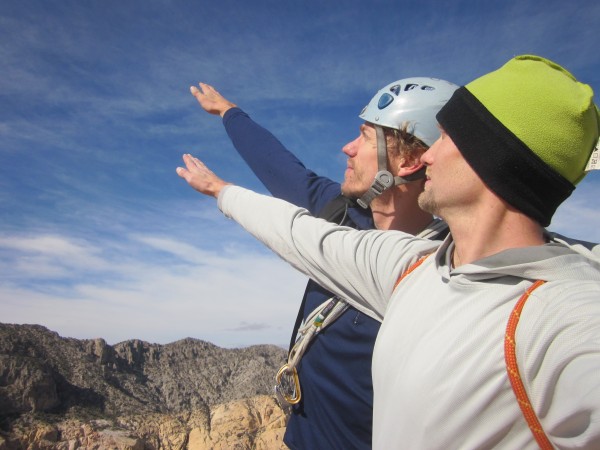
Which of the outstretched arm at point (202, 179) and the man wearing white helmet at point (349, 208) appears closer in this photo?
the man wearing white helmet at point (349, 208)

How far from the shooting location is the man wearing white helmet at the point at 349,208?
9.11 feet

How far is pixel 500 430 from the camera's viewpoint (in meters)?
1.43

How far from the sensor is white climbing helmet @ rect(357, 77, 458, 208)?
3.24 m

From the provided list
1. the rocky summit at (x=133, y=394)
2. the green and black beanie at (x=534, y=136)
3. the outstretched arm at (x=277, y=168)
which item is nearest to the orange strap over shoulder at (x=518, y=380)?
the green and black beanie at (x=534, y=136)

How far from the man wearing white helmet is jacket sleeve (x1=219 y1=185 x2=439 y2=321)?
0.39 metres

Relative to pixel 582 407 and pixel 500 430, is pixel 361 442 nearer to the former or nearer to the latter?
pixel 500 430

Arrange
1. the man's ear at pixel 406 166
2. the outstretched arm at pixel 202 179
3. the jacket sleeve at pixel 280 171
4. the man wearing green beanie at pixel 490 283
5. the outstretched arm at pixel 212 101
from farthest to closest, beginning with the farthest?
the outstretched arm at pixel 212 101, the jacket sleeve at pixel 280 171, the man's ear at pixel 406 166, the outstretched arm at pixel 202 179, the man wearing green beanie at pixel 490 283

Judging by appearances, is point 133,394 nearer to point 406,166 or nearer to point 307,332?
point 307,332

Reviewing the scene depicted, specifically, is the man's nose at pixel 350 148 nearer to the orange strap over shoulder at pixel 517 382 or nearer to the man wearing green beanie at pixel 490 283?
the man wearing green beanie at pixel 490 283

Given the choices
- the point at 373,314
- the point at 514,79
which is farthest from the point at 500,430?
the point at 514,79

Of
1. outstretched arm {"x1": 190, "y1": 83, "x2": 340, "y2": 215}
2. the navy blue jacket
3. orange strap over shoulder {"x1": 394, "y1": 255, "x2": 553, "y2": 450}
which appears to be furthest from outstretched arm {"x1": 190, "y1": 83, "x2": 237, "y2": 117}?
orange strap over shoulder {"x1": 394, "y1": 255, "x2": 553, "y2": 450}

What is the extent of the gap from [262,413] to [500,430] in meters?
35.9

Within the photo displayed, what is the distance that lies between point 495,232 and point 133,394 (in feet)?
166

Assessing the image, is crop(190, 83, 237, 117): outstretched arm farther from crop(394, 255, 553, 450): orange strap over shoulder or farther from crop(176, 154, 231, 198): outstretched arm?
crop(394, 255, 553, 450): orange strap over shoulder
